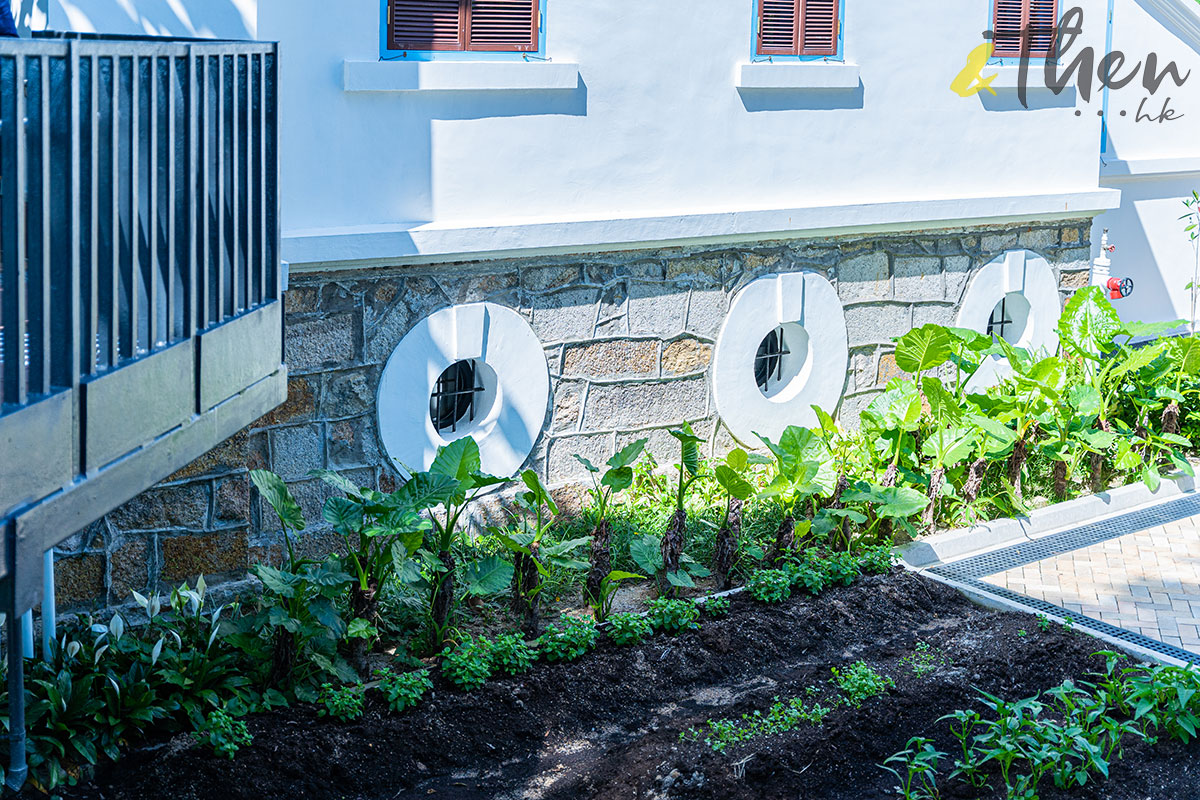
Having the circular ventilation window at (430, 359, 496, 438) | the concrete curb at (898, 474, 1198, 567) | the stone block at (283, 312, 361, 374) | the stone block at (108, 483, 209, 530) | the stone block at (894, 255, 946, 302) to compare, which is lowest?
the concrete curb at (898, 474, 1198, 567)

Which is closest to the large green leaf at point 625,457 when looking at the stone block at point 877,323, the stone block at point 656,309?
the stone block at point 656,309

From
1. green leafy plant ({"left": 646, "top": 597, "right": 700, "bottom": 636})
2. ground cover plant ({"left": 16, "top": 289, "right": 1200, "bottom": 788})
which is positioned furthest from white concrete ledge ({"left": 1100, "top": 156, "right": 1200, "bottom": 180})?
green leafy plant ({"left": 646, "top": 597, "right": 700, "bottom": 636})

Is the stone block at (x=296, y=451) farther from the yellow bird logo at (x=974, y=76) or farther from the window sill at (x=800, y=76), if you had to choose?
the yellow bird logo at (x=974, y=76)

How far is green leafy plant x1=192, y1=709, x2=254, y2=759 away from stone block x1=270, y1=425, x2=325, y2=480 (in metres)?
1.56

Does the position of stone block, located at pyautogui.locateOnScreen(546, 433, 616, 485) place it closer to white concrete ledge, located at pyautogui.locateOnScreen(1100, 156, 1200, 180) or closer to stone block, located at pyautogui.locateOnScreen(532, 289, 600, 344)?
stone block, located at pyautogui.locateOnScreen(532, 289, 600, 344)

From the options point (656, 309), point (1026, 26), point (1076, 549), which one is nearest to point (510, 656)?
point (656, 309)

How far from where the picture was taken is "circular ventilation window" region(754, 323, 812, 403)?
26.4 feet

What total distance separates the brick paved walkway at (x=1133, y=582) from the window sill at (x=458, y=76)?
3678mm

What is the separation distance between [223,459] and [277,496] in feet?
2.24

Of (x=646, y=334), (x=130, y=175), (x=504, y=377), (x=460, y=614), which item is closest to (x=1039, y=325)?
(x=646, y=334)

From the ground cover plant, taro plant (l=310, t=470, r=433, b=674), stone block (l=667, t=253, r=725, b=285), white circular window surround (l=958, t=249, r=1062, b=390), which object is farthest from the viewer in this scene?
white circular window surround (l=958, t=249, r=1062, b=390)

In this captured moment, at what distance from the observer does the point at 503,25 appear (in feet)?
21.4

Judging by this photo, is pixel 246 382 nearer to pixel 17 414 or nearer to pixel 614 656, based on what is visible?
pixel 17 414

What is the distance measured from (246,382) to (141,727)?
167 centimetres
